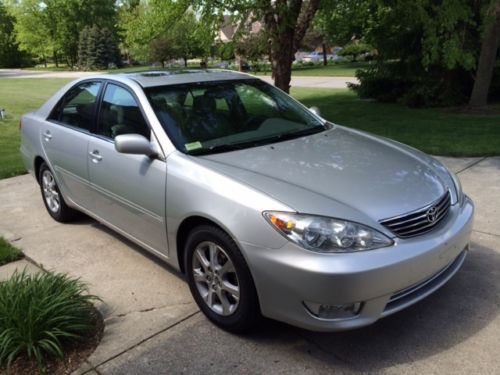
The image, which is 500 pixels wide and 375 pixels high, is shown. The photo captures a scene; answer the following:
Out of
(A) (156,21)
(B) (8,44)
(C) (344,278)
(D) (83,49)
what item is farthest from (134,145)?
(B) (8,44)

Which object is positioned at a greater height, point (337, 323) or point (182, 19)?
point (182, 19)

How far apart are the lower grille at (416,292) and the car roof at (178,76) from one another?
2.33 meters

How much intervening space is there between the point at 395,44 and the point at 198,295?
11.6 meters

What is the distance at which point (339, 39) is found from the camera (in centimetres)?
1661

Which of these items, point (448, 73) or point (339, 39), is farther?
point (339, 39)

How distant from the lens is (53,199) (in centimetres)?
525

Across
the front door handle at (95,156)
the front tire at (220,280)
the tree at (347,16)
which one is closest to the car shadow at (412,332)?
the front tire at (220,280)

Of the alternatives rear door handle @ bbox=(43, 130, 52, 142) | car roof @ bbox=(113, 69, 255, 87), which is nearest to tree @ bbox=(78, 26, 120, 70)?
rear door handle @ bbox=(43, 130, 52, 142)

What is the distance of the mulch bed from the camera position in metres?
2.85

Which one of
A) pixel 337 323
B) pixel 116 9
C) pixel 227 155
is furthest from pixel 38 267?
pixel 116 9

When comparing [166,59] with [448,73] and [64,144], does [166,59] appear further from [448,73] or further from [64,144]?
[64,144]

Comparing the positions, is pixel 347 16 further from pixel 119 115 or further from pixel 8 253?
pixel 8 253

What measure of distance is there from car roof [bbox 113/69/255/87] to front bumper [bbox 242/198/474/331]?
1818mm

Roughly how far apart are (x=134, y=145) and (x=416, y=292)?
1.99 meters
